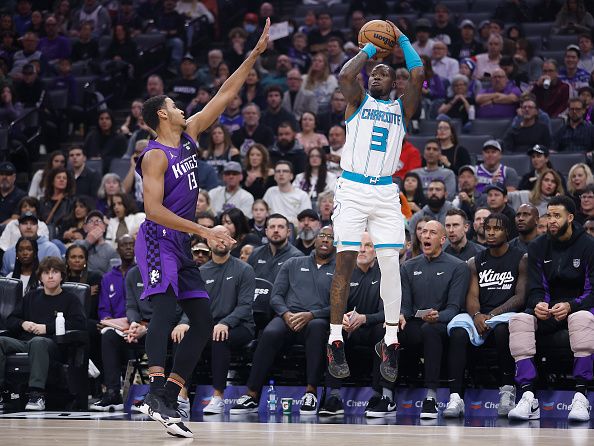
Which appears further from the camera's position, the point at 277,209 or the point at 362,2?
the point at 362,2

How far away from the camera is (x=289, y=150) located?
14.4m

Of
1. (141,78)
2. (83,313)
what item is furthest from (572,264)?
(141,78)

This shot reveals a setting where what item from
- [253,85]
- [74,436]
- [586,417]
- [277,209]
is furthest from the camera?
[253,85]

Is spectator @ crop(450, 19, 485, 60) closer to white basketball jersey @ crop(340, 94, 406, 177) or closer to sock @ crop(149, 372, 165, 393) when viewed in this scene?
white basketball jersey @ crop(340, 94, 406, 177)

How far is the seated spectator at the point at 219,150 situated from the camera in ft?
47.6

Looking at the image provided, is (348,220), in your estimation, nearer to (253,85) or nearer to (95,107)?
(253,85)

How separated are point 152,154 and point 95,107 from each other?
36.0ft

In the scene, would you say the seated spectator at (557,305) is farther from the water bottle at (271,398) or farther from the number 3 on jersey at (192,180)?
the number 3 on jersey at (192,180)

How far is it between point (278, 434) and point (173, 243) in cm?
155

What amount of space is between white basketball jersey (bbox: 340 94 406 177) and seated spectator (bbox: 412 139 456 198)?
4.98 metres

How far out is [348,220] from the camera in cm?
777

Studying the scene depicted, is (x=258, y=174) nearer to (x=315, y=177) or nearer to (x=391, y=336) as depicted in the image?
(x=315, y=177)

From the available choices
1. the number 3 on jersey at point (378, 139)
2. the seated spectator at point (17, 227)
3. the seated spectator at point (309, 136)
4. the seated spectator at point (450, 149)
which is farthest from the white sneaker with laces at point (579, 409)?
the seated spectator at point (17, 227)

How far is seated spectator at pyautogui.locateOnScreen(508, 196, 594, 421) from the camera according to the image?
30.1 ft
